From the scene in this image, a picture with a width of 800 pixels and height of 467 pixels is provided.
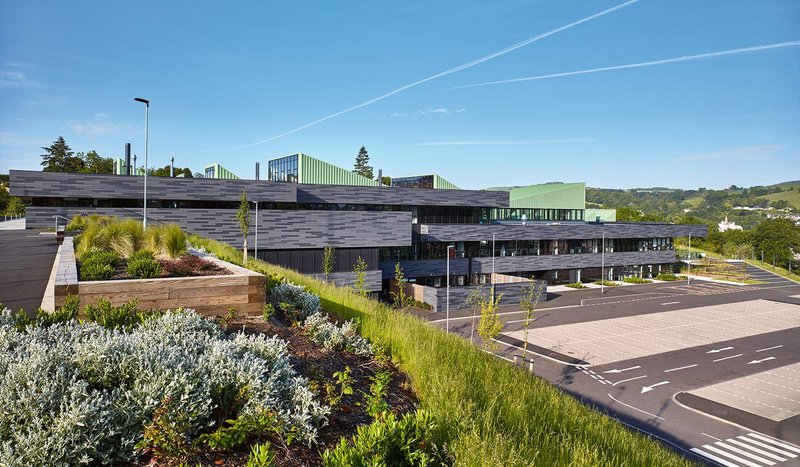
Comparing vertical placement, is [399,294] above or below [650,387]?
above

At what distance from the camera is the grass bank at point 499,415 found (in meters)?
4.08

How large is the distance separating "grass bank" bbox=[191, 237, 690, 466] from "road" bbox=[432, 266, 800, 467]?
1061 cm

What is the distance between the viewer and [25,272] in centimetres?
1316

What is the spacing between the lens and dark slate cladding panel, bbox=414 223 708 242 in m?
42.0

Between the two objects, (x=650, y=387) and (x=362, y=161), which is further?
(x=362, y=161)

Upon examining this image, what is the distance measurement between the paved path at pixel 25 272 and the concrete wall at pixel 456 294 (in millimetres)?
24270

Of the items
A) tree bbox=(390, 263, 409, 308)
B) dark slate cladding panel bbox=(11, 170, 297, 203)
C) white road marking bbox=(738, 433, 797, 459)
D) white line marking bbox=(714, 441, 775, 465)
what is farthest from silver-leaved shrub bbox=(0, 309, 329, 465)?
dark slate cladding panel bbox=(11, 170, 297, 203)

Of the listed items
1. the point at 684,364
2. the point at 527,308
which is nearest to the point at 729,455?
the point at 684,364

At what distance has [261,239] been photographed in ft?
109

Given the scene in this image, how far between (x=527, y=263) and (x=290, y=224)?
2527 cm

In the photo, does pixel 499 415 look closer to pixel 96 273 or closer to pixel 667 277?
pixel 96 273

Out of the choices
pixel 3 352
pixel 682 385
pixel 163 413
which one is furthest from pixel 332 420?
pixel 682 385

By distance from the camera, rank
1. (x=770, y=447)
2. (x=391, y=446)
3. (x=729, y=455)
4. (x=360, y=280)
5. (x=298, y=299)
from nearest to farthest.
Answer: (x=391, y=446), (x=298, y=299), (x=729, y=455), (x=770, y=447), (x=360, y=280)

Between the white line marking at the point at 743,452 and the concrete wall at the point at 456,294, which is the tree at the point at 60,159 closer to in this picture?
the concrete wall at the point at 456,294
